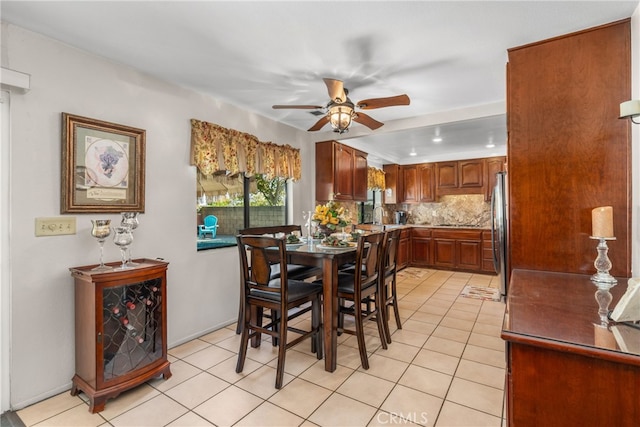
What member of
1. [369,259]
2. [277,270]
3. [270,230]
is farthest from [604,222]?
[270,230]

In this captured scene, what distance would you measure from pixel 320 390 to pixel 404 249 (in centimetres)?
431

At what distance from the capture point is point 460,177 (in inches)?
237

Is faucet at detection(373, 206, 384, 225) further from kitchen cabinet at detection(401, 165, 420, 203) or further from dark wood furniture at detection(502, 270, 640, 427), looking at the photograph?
dark wood furniture at detection(502, 270, 640, 427)

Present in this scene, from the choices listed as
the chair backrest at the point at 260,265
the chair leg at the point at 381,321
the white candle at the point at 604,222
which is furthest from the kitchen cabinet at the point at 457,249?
the chair backrest at the point at 260,265

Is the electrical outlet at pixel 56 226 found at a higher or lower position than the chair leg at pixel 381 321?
higher

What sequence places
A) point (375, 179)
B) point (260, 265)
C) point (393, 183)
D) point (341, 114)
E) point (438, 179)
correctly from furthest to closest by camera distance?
point (393, 183), point (438, 179), point (375, 179), point (341, 114), point (260, 265)

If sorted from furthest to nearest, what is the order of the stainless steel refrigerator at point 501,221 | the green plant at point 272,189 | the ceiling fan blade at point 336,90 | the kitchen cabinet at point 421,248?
the kitchen cabinet at point 421,248 → the green plant at point 272,189 → the stainless steel refrigerator at point 501,221 → the ceiling fan blade at point 336,90

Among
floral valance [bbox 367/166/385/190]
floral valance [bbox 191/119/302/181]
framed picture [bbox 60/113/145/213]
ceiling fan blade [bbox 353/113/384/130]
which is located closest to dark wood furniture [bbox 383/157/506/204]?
floral valance [bbox 367/166/385/190]

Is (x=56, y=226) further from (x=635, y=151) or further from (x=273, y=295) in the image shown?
(x=635, y=151)

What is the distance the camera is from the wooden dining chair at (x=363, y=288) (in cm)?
237

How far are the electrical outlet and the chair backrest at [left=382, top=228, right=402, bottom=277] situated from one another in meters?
2.40

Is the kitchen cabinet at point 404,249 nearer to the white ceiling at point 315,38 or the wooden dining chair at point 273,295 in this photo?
the white ceiling at point 315,38

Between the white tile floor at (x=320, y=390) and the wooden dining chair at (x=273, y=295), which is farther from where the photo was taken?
the wooden dining chair at (x=273, y=295)

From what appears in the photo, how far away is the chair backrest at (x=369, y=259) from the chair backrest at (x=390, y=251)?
0.11 meters
